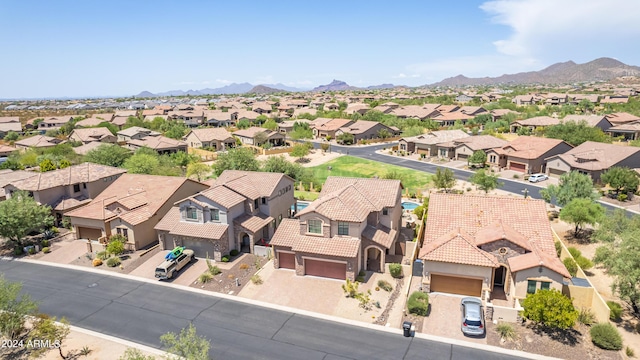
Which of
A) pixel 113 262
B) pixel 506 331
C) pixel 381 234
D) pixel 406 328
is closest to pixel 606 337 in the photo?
pixel 506 331

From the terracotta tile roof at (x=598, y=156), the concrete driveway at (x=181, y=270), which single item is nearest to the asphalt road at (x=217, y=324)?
the concrete driveway at (x=181, y=270)

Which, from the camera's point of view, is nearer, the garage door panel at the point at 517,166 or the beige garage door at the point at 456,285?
the beige garage door at the point at 456,285

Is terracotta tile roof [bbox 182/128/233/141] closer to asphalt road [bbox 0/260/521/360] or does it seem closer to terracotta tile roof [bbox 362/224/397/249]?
asphalt road [bbox 0/260/521/360]

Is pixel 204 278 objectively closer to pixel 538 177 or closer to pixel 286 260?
pixel 286 260

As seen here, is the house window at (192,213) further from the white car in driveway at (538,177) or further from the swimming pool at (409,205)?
the white car in driveway at (538,177)

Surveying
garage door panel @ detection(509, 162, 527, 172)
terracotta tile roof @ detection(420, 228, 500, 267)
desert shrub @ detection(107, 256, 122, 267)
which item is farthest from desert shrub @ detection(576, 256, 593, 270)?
desert shrub @ detection(107, 256, 122, 267)

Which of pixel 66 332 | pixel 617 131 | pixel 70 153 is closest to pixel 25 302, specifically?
A: pixel 66 332

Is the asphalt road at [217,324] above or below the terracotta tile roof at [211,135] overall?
below
